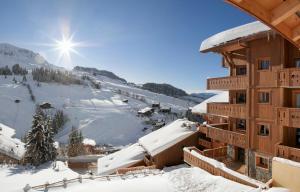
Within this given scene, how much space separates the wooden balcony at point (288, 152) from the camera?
15495mm

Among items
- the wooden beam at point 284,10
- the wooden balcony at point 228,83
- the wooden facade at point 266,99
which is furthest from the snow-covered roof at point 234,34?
the wooden beam at point 284,10

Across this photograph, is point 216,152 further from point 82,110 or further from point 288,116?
point 82,110

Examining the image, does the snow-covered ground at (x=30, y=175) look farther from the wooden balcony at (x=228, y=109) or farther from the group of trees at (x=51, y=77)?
the group of trees at (x=51, y=77)

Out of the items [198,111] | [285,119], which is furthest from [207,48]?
[198,111]

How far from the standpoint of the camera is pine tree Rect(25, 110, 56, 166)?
118ft

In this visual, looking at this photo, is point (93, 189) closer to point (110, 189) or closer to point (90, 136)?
point (110, 189)

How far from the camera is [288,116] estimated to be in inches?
627

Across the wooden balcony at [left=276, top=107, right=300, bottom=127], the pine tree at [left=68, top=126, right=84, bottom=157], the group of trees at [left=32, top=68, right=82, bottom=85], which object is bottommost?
the pine tree at [left=68, top=126, right=84, bottom=157]

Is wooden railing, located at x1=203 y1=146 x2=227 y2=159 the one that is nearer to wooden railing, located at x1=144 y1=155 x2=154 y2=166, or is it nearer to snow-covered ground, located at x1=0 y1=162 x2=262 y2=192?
snow-covered ground, located at x1=0 y1=162 x2=262 y2=192

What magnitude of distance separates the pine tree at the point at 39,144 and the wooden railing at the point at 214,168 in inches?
856

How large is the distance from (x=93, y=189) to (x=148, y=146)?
557 inches

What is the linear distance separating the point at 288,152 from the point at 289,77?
399 centimetres

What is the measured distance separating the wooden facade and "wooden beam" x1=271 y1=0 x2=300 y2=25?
12520mm

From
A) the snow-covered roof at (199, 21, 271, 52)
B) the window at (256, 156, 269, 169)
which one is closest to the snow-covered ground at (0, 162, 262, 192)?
the window at (256, 156, 269, 169)
